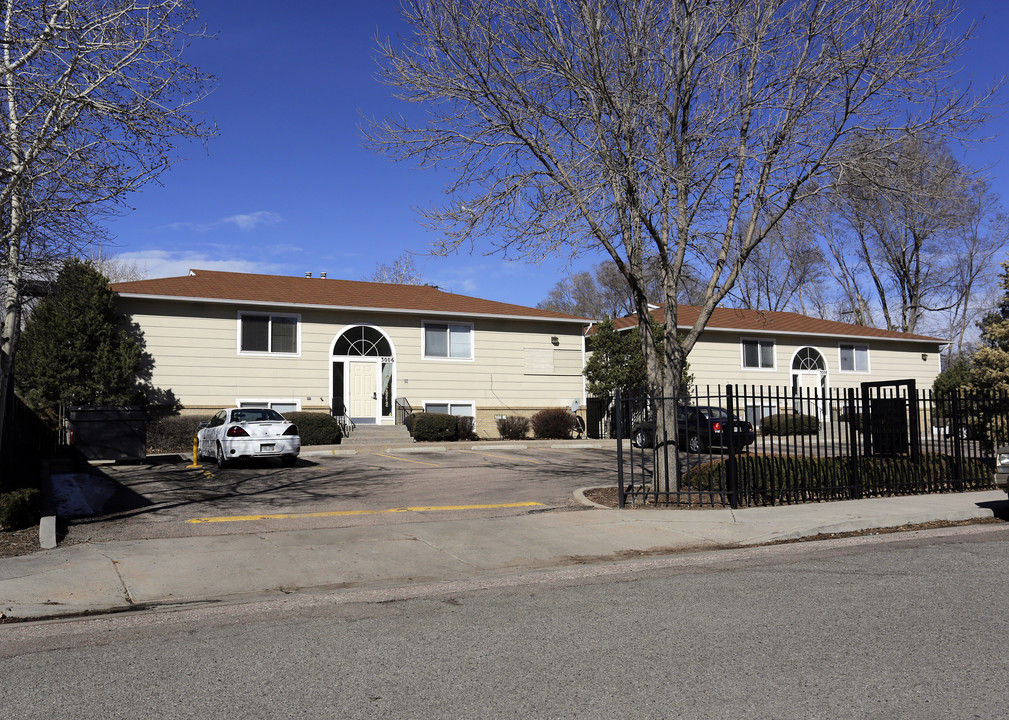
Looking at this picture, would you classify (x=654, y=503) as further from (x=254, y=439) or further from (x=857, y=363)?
(x=857, y=363)

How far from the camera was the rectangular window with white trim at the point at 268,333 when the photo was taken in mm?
25250

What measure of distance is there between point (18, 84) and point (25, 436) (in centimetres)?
925

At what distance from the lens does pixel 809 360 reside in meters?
34.4

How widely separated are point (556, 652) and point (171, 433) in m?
20.4

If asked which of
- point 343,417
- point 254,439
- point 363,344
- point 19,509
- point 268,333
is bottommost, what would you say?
point 19,509

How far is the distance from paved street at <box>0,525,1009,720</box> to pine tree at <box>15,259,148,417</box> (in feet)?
57.1

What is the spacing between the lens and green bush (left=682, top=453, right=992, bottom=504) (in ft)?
41.1

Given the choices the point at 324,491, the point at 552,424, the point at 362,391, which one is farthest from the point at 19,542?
the point at 552,424

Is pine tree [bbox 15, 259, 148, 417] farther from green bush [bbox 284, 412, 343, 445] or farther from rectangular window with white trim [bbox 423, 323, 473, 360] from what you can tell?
rectangular window with white trim [bbox 423, 323, 473, 360]

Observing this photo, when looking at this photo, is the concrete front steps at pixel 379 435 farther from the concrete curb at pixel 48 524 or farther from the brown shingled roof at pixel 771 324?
the concrete curb at pixel 48 524

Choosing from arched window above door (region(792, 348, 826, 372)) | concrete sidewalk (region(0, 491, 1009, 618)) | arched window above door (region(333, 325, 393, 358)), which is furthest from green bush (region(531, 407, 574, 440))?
concrete sidewalk (region(0, 491, 1009, 618))

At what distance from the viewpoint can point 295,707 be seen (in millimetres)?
4262

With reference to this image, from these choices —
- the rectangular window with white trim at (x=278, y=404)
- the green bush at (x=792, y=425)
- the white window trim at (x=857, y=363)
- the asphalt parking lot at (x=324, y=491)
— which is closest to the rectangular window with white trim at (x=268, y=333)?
the rectangular window with white trim at (x=278, y=404)

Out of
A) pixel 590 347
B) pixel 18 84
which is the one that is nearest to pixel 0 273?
pixel 18 84
